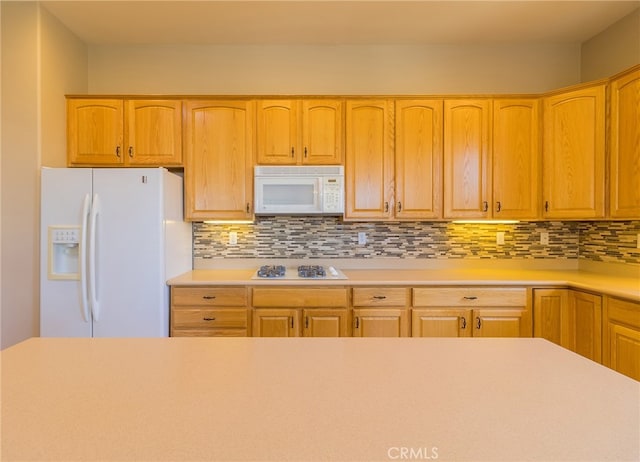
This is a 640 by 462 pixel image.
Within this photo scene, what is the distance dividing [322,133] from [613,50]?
7.48 feet

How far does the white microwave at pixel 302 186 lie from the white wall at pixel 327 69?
800 mm

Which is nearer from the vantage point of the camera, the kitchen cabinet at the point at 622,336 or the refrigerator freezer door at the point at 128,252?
the kitchen cabinet at the point at 622,336

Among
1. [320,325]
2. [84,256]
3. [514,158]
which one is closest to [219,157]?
[84,256]

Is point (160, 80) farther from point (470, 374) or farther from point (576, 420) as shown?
point (576, 420)

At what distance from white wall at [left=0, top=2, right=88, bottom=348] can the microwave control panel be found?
1.92m

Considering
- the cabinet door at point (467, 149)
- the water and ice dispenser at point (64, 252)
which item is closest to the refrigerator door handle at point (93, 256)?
the water and ice dispenser at point (64, 252)

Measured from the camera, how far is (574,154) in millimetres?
2592

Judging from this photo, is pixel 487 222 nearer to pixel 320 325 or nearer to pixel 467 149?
pixel 467 149

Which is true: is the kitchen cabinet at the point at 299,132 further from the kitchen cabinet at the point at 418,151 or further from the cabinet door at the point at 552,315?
the cabinet door at the point at 552,315

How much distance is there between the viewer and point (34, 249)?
2398mm

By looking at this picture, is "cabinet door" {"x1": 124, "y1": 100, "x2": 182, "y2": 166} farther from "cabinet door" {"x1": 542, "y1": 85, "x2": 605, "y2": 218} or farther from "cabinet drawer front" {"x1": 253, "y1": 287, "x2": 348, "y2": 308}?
"cabinet door" {"x1": 542, "y1": 85, "x2": 605, "y2": 218}

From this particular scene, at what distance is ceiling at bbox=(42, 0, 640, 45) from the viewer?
8.16ft

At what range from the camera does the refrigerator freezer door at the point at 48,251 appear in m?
2.32

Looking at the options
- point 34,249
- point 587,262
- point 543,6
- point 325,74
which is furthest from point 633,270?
point 34,249
